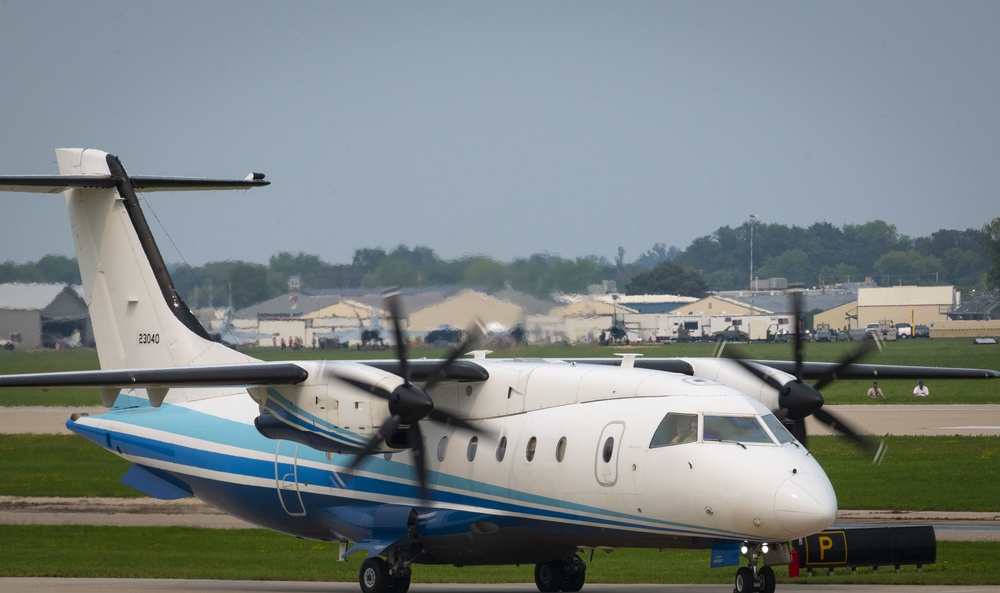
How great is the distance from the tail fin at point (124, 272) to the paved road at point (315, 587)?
376 cm

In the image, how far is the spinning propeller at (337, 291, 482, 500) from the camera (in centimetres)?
1748

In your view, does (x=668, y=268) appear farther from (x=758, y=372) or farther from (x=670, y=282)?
(x=758, y=372)

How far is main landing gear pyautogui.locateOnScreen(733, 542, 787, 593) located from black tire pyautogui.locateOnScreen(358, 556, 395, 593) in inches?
218

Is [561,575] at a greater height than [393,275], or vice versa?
[393,275]

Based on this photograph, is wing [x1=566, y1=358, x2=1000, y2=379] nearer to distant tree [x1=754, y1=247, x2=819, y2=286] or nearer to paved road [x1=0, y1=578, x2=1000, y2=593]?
paved road [x1=0, y1=578, x2=1000, y2=593]

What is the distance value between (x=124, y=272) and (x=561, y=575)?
30.6 ft

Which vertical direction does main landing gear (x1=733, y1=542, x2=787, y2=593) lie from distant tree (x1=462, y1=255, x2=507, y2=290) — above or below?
below

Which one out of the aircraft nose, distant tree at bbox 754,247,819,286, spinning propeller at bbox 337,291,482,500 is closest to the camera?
the aircraft nose

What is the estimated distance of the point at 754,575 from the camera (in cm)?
1586

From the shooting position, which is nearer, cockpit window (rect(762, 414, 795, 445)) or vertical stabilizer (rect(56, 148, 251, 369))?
cockpit window (rect(762, 414, 795, 445))

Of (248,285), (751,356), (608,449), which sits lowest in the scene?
(751,356)

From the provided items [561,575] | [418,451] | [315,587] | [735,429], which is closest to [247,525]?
[315,587]

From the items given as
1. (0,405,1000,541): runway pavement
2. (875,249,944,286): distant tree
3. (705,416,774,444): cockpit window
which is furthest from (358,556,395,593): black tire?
(875,249,944,286): distant tree

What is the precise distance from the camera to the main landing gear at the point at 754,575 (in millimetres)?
15797
